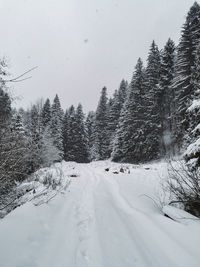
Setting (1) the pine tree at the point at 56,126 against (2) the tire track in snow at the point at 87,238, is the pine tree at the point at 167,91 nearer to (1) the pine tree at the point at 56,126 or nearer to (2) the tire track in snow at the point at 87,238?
(1) the pine tree at the point at 56,126

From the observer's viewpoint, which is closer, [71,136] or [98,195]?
[98,195]

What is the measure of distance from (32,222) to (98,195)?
11.9ft

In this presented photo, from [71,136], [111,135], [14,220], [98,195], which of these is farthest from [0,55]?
[71,136]

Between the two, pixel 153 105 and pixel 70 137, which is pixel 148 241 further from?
pixel 70 137

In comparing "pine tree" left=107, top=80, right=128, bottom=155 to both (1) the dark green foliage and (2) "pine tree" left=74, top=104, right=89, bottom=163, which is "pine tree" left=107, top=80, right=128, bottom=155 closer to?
(2) "pine tree" left=74, top=104, right=89, bottom=163

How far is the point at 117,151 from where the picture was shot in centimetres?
2839

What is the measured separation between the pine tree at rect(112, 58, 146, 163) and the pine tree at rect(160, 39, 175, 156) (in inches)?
108

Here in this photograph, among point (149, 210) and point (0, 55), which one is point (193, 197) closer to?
point (149, 210)

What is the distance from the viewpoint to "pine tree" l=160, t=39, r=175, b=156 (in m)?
24.8

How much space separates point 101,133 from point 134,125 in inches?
577

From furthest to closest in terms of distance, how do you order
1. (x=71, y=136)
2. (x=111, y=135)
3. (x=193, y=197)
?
(x=71, y=136), (x=111, y=135), (x=193, y=197)

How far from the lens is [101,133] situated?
1556 inches

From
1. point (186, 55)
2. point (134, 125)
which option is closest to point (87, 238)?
point (186, 55)

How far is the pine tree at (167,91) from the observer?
2477cm
